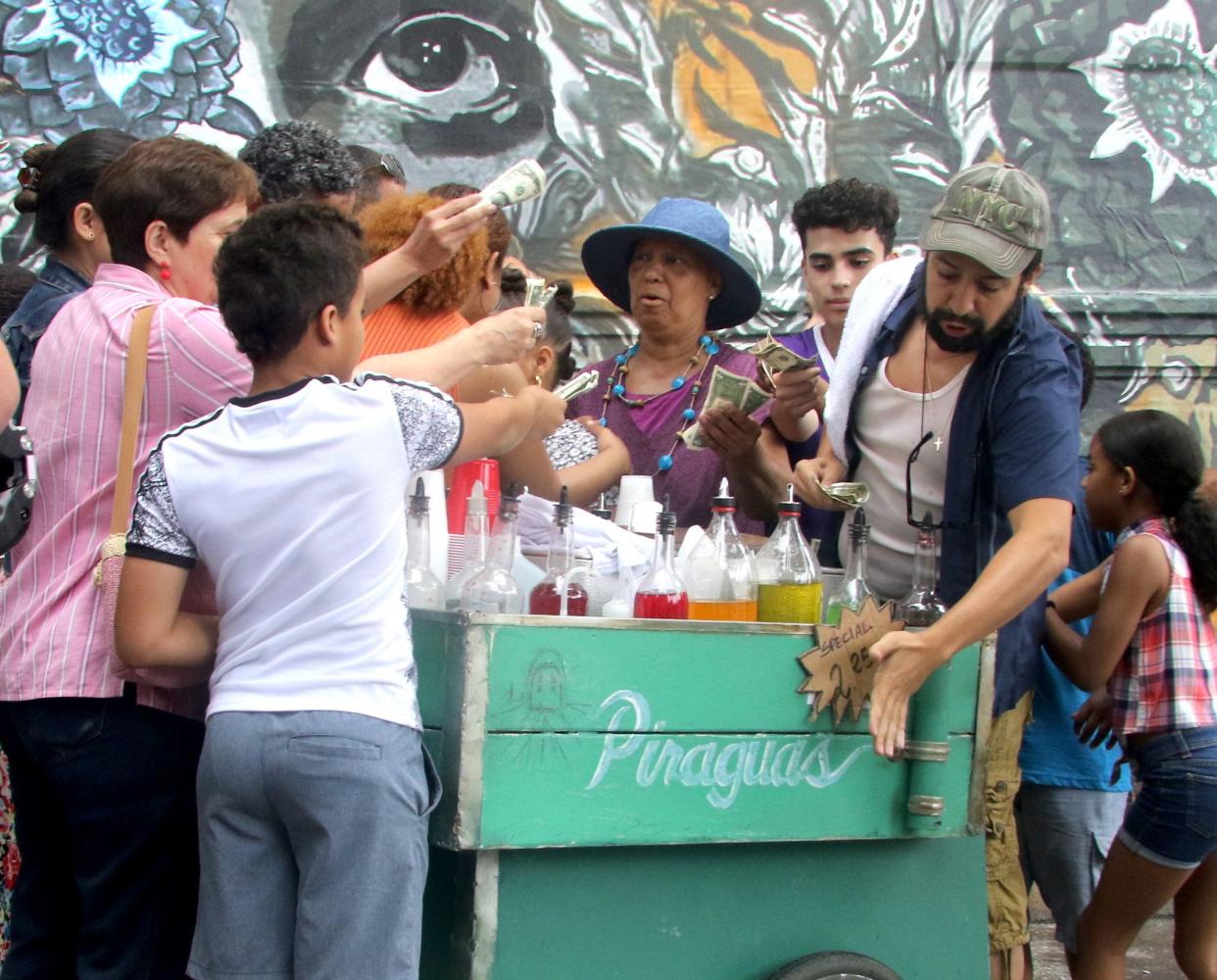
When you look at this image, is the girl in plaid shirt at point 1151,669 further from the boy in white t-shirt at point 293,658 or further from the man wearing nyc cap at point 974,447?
the boy in white t-shirt at point 293,658

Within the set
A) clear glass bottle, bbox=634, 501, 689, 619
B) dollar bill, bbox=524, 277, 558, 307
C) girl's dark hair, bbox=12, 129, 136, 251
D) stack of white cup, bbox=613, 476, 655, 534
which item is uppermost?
girl's dark hair, bbox=12, 129, 136, 251

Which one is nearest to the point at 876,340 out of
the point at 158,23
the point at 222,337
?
the point at 222,337

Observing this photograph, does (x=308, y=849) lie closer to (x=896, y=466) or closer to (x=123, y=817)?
(x=123, y=817)

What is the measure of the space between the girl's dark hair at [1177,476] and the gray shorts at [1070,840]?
55cm

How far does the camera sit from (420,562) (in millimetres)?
2676

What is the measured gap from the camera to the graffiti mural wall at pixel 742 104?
18.4 ft

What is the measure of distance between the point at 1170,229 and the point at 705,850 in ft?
16.4

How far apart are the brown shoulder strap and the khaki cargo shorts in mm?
1700

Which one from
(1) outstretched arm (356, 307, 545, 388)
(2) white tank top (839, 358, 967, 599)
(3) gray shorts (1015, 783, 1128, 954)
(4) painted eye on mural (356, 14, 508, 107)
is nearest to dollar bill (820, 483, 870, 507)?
(2) white tank top (839, 358, 967, 599)

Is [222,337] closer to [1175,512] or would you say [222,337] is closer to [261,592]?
[261,592]

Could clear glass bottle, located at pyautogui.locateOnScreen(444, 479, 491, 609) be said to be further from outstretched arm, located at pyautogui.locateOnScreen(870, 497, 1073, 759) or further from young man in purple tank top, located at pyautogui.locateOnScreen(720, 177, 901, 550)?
young man in purple tank top, located at pyautogui.locateOnScreen(720, 177, 901, 550)

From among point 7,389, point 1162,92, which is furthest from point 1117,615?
point 1162,92

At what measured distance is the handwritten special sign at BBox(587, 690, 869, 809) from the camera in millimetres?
2432

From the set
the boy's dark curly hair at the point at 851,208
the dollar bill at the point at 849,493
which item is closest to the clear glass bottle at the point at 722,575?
the dollar bill at the point at 849,493
